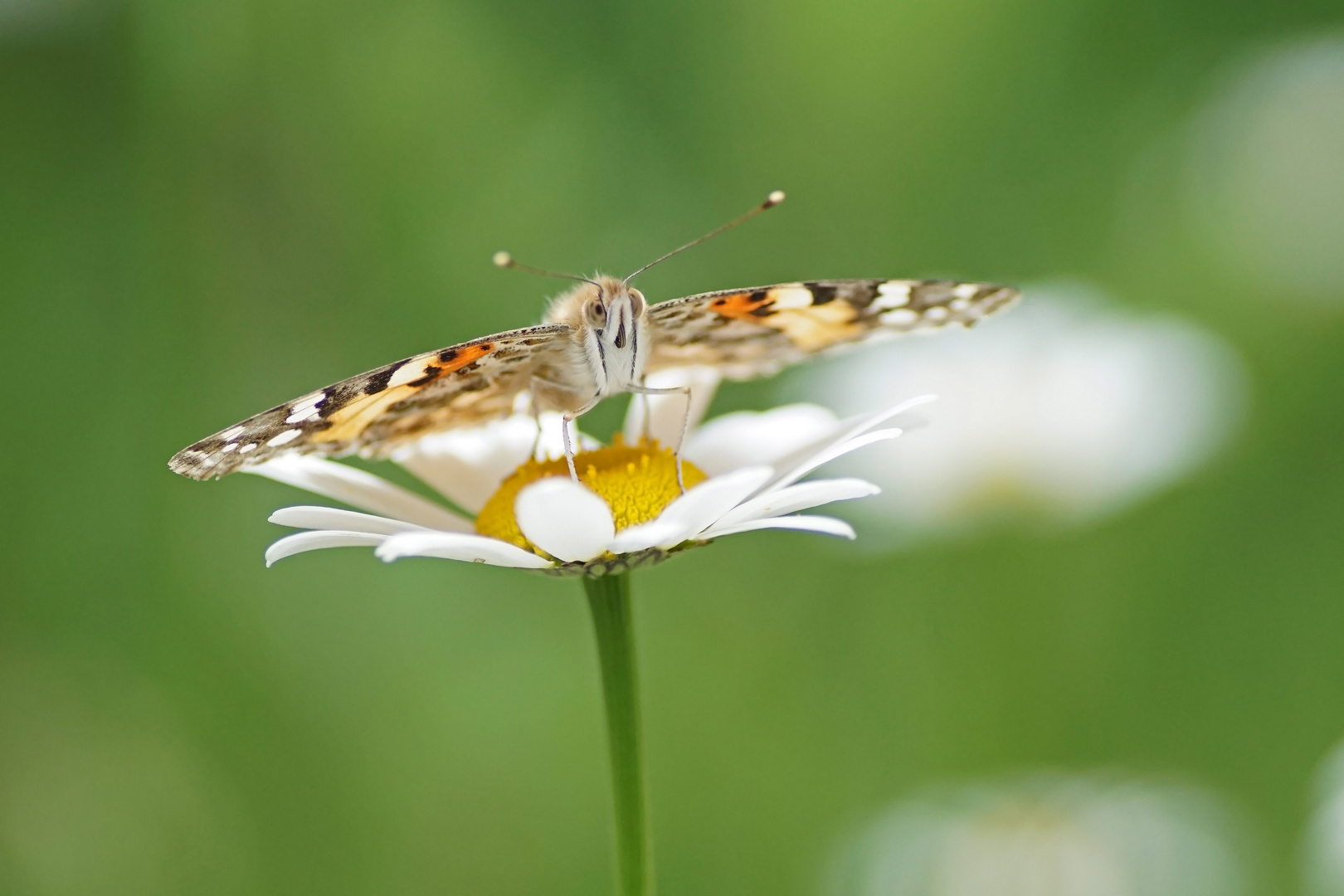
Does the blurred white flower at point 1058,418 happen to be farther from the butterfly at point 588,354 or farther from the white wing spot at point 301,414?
the white wing spot at point 301,414

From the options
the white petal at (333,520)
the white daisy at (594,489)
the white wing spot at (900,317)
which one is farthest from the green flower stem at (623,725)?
the white wing spot at (900,317)

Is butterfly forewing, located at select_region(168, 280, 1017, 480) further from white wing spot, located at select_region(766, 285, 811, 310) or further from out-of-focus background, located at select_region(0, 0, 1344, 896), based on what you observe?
out-of-focus background, located at select_region(0, 0, 1344, 896)

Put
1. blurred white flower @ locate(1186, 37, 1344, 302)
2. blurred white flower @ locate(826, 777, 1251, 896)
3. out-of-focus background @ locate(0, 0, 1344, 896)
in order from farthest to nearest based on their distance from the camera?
1. blurred white flower @ locate(1186, 37, 1344, 302)
2. out-of-focus background @ locate(0, 0, 1344, 896)
3. blurred white flower @ locate(826, 777, 1251, 896)

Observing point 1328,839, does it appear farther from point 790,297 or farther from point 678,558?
point 678,558

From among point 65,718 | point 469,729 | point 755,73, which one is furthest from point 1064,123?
point 65,718

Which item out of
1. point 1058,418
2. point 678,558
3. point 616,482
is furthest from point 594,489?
point 1058,418

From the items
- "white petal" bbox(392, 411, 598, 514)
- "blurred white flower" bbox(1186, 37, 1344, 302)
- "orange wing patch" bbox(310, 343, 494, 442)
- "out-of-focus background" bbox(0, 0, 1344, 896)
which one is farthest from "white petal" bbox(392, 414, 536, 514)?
"blurred white flower" bbox(1186, 37, 1344, 302)

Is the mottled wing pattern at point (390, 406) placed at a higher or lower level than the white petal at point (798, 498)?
higher
